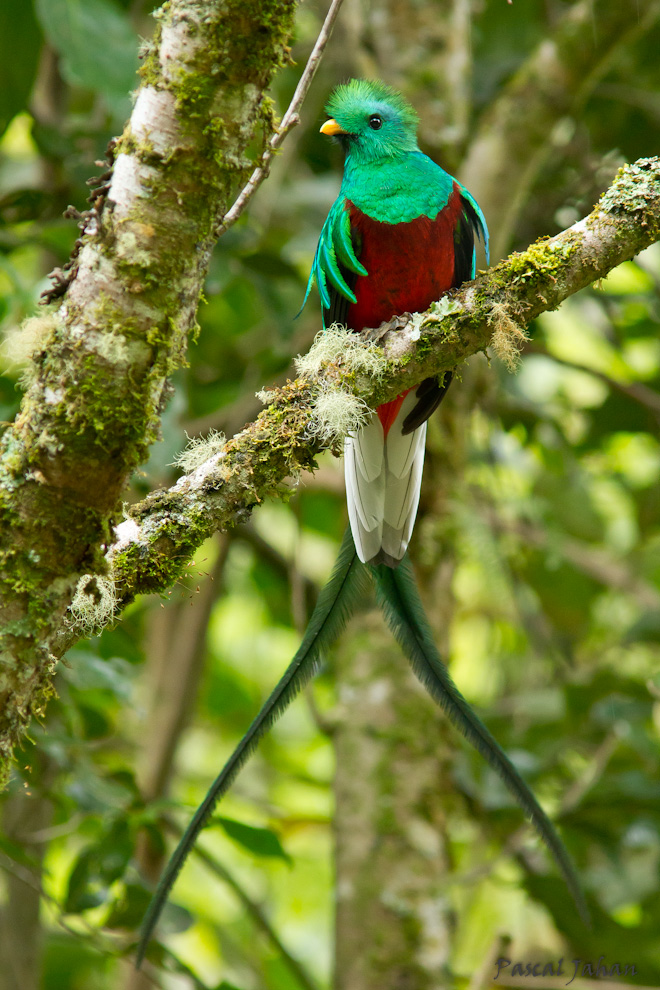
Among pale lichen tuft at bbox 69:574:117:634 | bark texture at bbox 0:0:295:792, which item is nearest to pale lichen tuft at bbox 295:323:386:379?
bark texture at bbox 0:0:295:792

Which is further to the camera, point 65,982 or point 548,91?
point 65,982

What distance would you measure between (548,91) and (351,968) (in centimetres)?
264

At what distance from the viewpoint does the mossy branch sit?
1309mm

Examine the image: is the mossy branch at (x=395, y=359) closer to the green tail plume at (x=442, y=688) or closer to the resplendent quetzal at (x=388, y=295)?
the resplendent quetzal at (x=388, y=295)

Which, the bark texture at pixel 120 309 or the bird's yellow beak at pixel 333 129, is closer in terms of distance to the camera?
the bark texture at pixel 120 309

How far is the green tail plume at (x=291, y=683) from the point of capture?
155 centimetres

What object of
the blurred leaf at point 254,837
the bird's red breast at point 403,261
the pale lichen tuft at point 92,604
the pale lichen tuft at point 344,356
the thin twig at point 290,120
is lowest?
the pale lichen tuft at point 92,604

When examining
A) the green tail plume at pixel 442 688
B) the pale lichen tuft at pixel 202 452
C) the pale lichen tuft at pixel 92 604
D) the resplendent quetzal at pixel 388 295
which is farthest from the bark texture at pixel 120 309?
the green tail plume at pixel 442 688

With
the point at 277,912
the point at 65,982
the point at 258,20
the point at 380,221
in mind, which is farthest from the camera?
the point at 277,912

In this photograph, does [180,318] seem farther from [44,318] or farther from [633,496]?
[633,496]

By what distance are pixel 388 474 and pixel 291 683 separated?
2.65 ft

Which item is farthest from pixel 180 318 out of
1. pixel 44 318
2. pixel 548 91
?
pixel 548 91

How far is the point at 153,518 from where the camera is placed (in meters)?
1.29

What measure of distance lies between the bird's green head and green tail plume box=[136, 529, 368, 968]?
1058 mm
